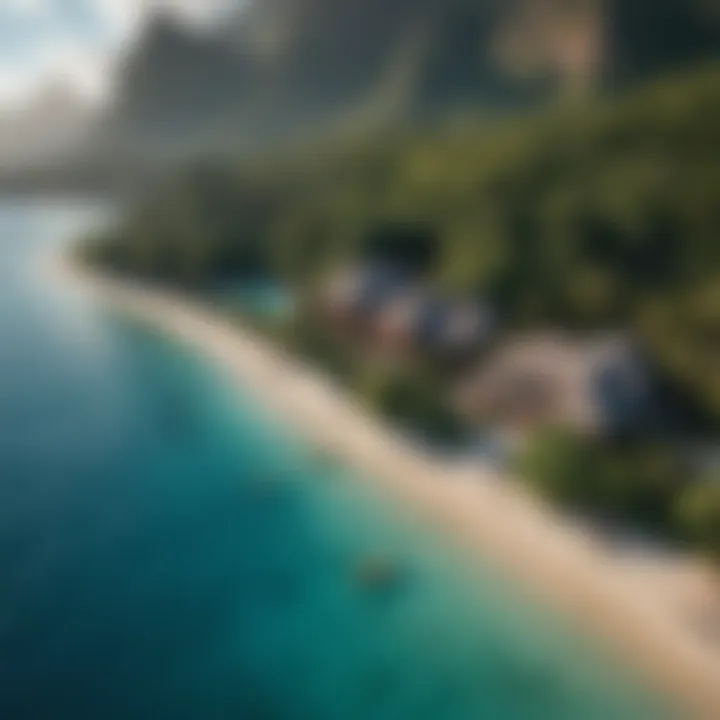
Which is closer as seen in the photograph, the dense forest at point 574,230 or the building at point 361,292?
the dense forest at point 574,230

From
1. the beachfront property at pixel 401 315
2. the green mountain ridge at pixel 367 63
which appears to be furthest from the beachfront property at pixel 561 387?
the green mountain ridge at pixel 367 63

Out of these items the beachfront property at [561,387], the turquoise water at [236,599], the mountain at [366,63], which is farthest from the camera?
the mountain at [366,63]

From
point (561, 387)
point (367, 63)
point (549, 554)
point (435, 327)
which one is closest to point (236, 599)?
point (549, 554)

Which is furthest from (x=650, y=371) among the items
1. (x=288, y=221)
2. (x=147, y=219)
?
(x=147, y=219)

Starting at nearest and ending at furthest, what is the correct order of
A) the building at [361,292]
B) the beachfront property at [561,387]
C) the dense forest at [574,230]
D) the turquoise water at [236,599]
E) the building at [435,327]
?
the turquoise water at [236,599]
the dense forest at [574,230]
the beachfront property at [561,387]
the building at [435,327]
the building at [361,292]

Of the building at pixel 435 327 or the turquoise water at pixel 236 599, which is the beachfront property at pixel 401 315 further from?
the turquoise water at pixel 236 599

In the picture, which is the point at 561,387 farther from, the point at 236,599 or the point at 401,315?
the point at 236,599
